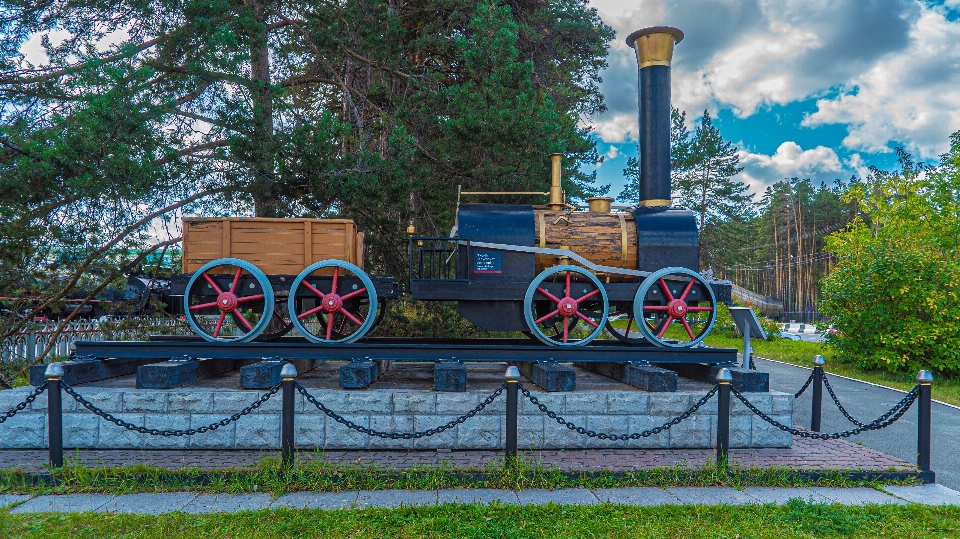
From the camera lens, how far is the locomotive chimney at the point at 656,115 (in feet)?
23.5

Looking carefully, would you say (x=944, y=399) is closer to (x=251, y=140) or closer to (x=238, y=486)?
(x=238, y=486)

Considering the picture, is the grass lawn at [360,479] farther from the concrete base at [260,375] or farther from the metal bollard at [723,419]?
the concrete base at [260,375]

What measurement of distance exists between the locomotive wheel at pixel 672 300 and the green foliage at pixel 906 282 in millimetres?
8046

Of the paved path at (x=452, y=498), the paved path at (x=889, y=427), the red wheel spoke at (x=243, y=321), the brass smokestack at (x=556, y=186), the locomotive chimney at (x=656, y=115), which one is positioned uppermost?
the locomotive chimney at (x=656, y=115)

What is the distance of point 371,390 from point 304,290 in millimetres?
1475

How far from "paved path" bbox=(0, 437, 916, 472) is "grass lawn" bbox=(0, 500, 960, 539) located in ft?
2.76

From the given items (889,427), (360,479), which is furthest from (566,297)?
(889,427)

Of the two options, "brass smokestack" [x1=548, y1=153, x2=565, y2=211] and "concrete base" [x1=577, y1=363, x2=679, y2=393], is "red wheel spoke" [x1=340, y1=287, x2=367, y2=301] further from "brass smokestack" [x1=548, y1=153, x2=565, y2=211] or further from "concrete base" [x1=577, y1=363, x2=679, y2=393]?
"concrete base" [x1=577, y1=363, x2=679, y2=393]

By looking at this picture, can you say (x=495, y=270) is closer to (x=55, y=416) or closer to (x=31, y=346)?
(x=55, y=416)

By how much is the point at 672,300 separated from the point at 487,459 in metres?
2.84

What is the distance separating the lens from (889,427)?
24.2 ft

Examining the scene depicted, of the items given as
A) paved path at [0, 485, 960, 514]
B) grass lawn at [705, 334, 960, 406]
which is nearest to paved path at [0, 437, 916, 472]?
paved path at [0, 485, 960, 514]

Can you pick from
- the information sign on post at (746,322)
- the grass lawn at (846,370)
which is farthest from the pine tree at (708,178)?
the information sign on post at (746,322)

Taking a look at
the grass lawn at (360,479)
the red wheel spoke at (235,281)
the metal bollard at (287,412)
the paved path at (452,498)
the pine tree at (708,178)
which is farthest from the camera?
the pine tree at (708,178)
